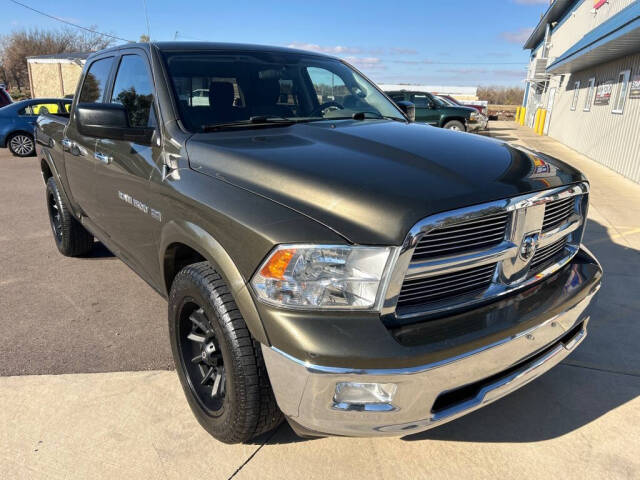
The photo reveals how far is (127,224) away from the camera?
307 cm

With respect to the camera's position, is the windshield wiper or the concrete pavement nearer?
the concrete pavement

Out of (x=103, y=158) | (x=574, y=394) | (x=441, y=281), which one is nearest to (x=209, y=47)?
(x=103, y=158)

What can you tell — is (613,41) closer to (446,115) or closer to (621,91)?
(621,91)

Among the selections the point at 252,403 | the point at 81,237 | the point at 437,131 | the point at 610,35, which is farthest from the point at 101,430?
the point at 610,35

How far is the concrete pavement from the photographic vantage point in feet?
7.20

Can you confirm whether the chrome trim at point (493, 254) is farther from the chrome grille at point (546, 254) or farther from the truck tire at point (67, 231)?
the truck tire at point (67, 231)

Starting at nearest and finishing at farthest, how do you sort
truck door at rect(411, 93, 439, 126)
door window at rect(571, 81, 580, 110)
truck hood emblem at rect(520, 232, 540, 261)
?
truck hood emblem at rect(520, 232, 540, 261), truck door at rect(411, 93, 439, 126), door window at rect(571, 81, 580, 110)

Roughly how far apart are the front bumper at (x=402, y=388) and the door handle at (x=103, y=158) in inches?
78.5

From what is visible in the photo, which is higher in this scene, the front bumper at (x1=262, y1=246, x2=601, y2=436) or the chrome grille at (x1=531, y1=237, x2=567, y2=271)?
the chrome grille at (x1=531, y1=237, x2=567, y2=271)

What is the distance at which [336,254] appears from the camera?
1.71 meters

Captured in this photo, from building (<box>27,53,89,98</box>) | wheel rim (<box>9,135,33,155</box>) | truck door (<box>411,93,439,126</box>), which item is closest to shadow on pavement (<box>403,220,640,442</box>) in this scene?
truck door (<box>411,93,439,126</box>)

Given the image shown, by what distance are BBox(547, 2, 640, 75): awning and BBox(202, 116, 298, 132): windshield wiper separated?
8.59 m

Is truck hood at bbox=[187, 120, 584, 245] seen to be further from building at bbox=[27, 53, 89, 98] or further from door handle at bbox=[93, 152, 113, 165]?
building at bbox=[27, 53, 89, 98]

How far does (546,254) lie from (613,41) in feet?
33.7
